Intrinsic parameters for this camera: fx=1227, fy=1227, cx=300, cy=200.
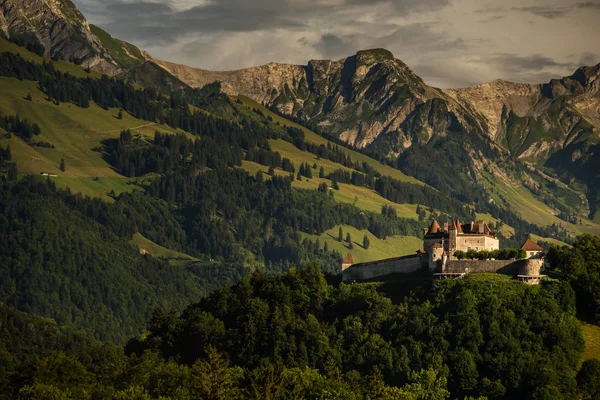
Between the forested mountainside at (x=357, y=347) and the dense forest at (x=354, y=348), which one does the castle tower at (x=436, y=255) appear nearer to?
the forested mountainside at (x=357, y=347)

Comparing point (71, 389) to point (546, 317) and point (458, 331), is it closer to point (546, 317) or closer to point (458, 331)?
point (458, 331)

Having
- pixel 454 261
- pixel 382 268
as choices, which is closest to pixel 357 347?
pixel 454 261

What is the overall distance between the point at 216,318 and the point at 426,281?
30.7 m

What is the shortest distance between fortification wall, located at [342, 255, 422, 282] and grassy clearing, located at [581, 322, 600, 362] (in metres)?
27.5

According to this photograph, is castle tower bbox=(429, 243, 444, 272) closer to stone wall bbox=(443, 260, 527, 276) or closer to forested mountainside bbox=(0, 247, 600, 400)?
stone wall bbox=(443, 260, 527, 276)

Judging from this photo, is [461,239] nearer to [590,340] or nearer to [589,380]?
[590,340]

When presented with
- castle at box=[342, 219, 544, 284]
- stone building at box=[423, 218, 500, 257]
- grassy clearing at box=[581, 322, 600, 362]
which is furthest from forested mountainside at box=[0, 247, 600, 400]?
stone building at box=[423, 218, 500, 257]

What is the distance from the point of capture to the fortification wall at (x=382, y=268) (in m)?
182

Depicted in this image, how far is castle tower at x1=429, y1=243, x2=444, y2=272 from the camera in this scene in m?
175

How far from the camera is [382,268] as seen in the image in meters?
187

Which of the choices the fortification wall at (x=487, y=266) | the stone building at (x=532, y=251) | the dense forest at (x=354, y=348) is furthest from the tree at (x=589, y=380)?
the stone building at (x=532, y=251)

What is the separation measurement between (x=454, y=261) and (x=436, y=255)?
4555 mm

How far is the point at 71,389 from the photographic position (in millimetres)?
132000

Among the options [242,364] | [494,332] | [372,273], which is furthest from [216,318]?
[494,332]
